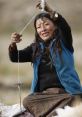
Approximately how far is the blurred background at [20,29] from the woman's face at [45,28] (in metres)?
1.72

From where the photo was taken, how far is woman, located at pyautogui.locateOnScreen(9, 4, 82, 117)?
568cm

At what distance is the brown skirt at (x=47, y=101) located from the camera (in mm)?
5574

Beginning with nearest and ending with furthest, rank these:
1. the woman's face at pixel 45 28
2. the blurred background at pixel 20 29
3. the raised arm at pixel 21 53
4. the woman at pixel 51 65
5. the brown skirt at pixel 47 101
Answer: the brown skirt at pixel 47 101 → the woman at pixel 51 65 → the woman's face at pixel 45 28 → the raised arm at pixel 21 53 → the blurred background at pixel 20 29

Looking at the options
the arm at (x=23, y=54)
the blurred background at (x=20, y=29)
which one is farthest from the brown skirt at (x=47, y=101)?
the blurred background at (x=20, y=29)

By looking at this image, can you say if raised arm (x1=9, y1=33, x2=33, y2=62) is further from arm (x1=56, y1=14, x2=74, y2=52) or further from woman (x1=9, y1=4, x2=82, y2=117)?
arm (x1=56, y1=14, x2=74, y2=52)

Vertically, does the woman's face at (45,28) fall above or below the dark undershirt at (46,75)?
above

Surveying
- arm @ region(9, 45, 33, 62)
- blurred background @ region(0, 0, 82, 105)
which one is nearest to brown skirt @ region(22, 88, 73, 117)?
arm @ region(9, 45, 33, 62)

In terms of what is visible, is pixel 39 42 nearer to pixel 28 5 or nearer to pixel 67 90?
pixel 67 90

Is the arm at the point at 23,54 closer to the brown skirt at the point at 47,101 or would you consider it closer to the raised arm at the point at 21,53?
the raised arm at the point at 21,53

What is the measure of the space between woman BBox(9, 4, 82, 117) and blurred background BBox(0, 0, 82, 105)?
1635 mm

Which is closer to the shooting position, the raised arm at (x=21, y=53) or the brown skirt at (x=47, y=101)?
the brown skirt at (x=47, y=101)

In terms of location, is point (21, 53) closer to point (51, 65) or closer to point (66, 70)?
point (51, 65)

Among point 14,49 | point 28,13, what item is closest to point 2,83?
point 28,13

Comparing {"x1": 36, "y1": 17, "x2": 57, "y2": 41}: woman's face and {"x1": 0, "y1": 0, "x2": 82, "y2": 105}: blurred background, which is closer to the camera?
{"x1": 36, "y1": 17, "x2": 57, "y2": 41}: woman's face
